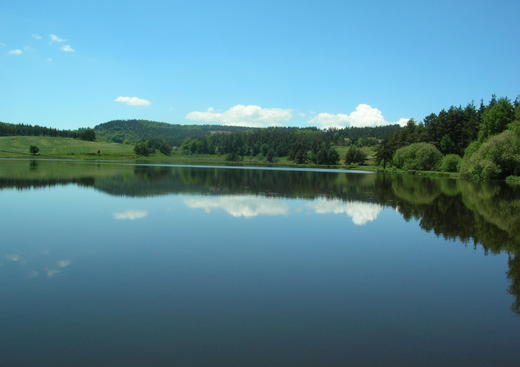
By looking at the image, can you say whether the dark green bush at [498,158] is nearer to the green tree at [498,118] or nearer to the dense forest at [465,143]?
the dense forest at [465,143]

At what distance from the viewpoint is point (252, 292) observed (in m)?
10.5

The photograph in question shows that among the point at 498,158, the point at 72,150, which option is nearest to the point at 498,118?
the point at 498,158

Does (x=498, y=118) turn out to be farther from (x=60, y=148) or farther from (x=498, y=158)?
(x=60, y=148)

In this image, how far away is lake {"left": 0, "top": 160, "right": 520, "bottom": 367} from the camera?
7.44 meters

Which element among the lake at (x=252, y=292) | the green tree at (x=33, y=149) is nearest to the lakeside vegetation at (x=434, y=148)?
the green tree at (x=33, y=149)

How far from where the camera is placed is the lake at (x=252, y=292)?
7438mm

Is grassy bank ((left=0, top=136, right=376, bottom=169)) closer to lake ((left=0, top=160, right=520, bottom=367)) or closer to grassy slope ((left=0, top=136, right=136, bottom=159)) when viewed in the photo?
grassy slope ((left=0, top=136, right=136, bottom=159))

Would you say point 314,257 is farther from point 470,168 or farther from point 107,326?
point 470,168

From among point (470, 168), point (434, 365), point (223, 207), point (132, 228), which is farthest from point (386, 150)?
point (434, 365)

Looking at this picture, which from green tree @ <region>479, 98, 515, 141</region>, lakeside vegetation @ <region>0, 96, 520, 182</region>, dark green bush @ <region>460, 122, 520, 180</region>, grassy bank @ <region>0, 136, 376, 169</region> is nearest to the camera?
dark green bush @ <region>460, 122, 520, 180</region>

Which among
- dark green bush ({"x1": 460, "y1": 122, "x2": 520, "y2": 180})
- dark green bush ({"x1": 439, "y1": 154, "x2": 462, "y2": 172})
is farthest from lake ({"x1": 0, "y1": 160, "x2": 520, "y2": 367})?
dark green bush ({"x1": 439, "y1": 154, "x2": 462, "y2": 172})

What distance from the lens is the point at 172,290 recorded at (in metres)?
10.5

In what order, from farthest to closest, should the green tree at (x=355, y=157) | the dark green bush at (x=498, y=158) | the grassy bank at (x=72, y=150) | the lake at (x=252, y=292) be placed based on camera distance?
the green tree at (x=355, y=157) → the grassy bank at (x=72, y=150) → the dark green bush at (x=498, y=158) → the lake at (x=252, y=292)

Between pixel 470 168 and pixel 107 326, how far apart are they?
72.1 meters
